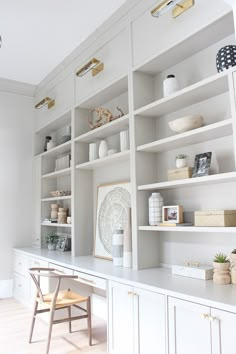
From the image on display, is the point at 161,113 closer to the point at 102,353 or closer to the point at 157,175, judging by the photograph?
the point at 157,175

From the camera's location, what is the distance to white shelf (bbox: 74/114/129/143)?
3.23 metres

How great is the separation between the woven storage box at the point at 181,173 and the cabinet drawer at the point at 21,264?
8.66ft

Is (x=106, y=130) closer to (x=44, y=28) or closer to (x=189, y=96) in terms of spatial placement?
(x=189, y=96)

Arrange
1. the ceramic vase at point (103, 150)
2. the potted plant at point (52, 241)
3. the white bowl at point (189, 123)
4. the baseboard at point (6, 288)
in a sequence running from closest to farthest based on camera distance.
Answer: the white bowl at point (189, 123) < the ceramic vase at point (103, 150) < the potted plant at point (52, 241) < the baseboard at point (6, 288)

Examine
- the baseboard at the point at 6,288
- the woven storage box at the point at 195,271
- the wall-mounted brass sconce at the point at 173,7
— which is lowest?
the baseboard at the point at 6,288

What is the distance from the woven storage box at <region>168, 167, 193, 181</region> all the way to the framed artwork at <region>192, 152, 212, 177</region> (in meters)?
0.04

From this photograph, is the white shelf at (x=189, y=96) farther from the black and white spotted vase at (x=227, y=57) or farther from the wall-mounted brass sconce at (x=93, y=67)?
the wall-mounted brass sconce at (x=93, y=67)

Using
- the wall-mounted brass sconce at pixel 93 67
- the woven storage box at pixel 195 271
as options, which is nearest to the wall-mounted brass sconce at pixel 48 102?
the wall-mounted brass sconce at pixel 93 67

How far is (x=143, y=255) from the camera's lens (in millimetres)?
2875

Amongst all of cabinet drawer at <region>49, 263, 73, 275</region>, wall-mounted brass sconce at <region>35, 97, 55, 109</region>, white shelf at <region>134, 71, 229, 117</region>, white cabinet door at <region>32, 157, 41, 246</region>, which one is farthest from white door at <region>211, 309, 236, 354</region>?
wall-mounted brass sconce at <region>35, 97, 55, 109</region>

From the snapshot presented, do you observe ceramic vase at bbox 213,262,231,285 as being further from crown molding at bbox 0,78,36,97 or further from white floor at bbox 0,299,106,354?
crown molding at bbox 0,78,36,97

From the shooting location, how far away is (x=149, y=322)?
224cm

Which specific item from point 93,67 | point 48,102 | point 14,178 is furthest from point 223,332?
point 14,178

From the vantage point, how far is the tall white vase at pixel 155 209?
280 centimetres
